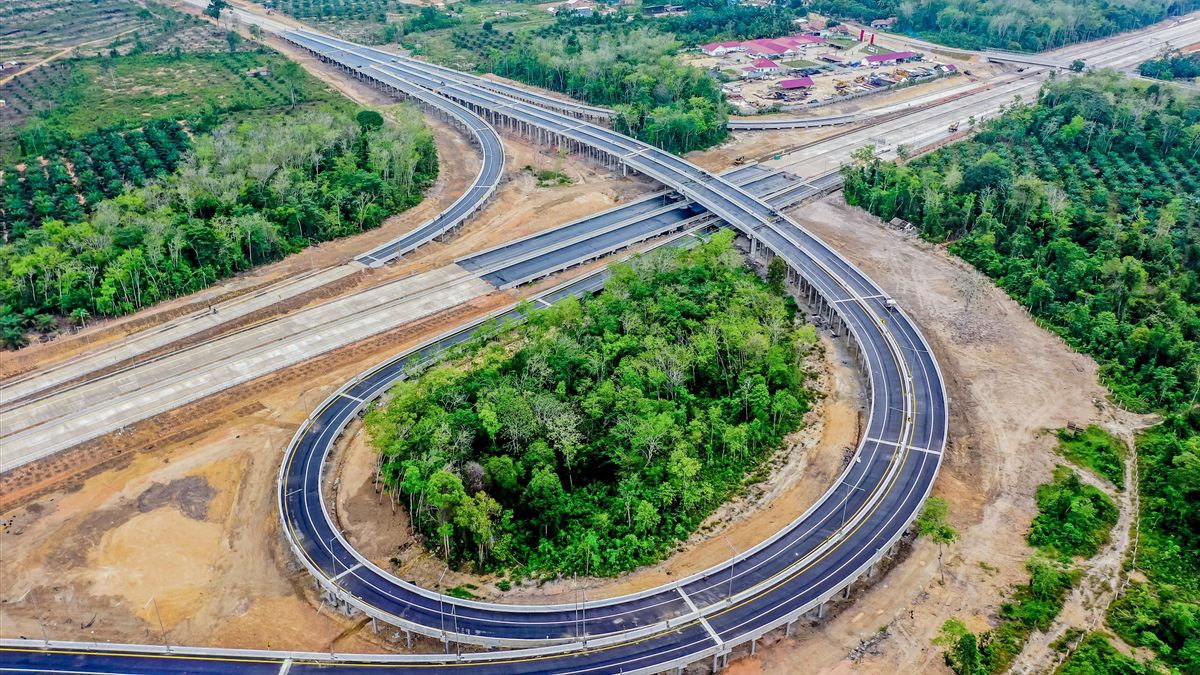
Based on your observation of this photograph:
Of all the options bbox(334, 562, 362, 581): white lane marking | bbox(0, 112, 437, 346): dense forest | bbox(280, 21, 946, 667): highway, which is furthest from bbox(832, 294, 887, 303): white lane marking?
bbox(0, 112, 437, 346): dense forest

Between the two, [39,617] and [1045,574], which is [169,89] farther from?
[1045,574]

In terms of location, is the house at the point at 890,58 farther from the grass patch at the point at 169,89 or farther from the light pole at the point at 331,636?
the light pole at the point at 331,636

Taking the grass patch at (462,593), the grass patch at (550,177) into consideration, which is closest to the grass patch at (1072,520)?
the grass patch at (462,593)

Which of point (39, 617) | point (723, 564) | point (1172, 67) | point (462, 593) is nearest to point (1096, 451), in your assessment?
point (723, 564)

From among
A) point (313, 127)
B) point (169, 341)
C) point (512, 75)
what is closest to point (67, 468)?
point (169, 341)

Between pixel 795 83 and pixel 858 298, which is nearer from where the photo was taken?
pixel 858 298

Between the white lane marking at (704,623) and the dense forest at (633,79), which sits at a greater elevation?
the dense forest at (633,79)

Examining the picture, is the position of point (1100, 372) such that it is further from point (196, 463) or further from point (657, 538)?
point (196, 463)
